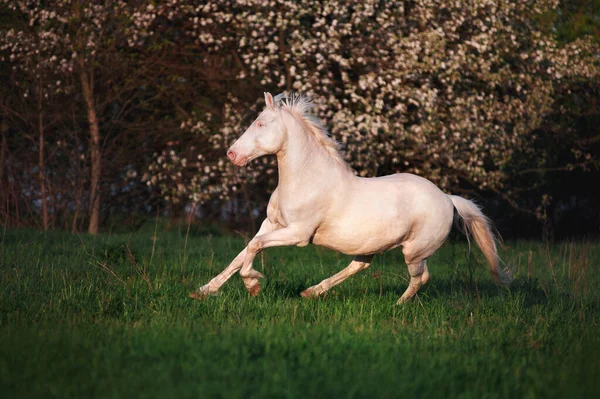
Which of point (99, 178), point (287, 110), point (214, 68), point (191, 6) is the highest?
point (191, 6)

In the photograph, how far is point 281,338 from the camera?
18.7ft

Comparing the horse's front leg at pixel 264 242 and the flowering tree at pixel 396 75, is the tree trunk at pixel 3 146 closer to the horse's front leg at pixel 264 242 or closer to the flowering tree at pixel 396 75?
the flowering tree at pixel 396 75

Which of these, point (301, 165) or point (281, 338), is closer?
point (281, 338)

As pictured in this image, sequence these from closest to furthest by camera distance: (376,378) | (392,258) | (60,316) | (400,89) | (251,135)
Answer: (376,378), (60,316), (251,135), (392,258), (400,89)

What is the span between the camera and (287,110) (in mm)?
7746

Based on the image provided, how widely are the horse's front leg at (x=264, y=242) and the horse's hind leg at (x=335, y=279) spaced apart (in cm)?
63

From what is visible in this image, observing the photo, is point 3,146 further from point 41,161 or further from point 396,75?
point 396,75

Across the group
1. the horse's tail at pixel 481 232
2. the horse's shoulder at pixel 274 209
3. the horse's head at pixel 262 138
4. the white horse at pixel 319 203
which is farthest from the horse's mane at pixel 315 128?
the horse's tail at pixel 481 232

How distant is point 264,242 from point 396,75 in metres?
7.86

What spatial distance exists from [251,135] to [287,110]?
496mm

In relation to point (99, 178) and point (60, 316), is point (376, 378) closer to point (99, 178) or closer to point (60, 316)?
point (60, 316)

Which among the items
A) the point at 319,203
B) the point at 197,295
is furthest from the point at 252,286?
the point at 319,203

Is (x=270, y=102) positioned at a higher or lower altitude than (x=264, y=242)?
higher

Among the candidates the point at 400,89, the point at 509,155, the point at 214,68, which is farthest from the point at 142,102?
the point at 509,155
